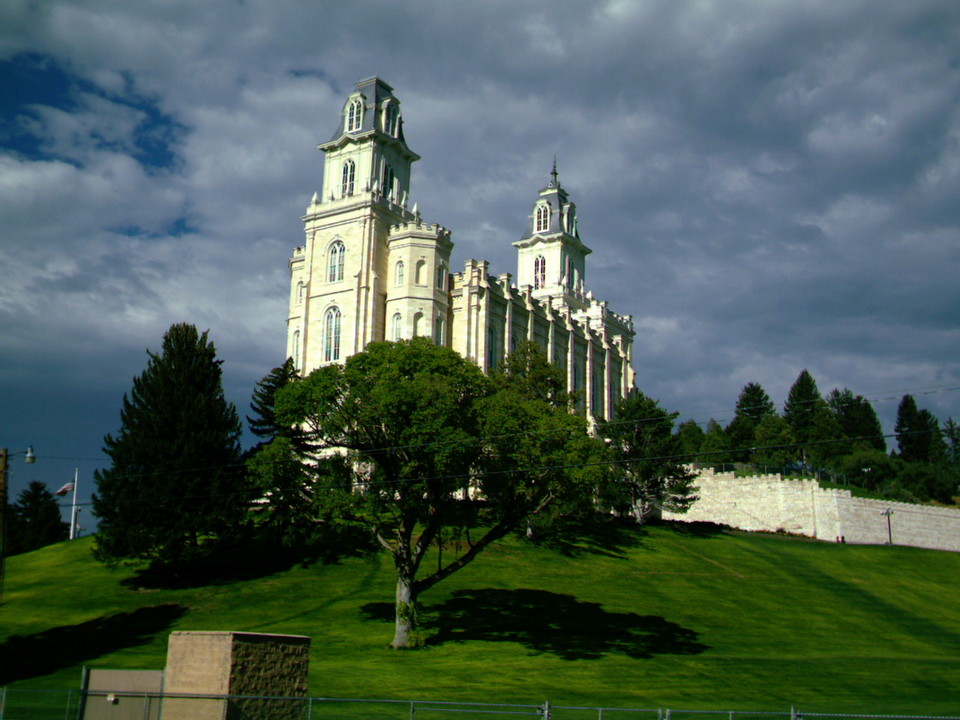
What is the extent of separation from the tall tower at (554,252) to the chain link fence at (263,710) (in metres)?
74.6

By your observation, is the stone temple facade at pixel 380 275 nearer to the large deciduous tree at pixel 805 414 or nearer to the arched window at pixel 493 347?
the arched window at pixel 493 347

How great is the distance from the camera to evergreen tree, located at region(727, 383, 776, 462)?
108688 millimetres

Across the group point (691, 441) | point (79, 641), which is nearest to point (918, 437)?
point (691, 441)

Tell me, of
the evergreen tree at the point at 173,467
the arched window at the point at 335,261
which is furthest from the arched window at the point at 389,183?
the evergreen tree at the point at 173,467

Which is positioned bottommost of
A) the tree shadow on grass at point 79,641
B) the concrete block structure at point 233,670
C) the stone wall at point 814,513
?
the tree shadow on grass at point 79,641

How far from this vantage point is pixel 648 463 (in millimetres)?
65938

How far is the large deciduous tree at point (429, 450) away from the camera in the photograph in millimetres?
34281

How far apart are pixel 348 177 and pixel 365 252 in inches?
323

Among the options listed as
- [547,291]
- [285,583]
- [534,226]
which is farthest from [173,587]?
[534,226]

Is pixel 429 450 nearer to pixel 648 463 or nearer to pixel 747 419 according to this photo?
pixel 648 463

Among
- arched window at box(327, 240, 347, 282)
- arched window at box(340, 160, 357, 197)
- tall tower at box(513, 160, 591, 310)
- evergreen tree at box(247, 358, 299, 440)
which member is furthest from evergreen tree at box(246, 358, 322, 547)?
tall tower at box(513, 160, 591, 310)

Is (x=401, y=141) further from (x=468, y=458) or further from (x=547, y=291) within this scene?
(x=468, y=458)

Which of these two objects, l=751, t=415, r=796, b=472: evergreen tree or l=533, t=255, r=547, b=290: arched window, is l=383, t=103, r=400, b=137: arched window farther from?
l=751, t=415, r=796, b=472: evergreen tree

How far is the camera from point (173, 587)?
43.4 m
